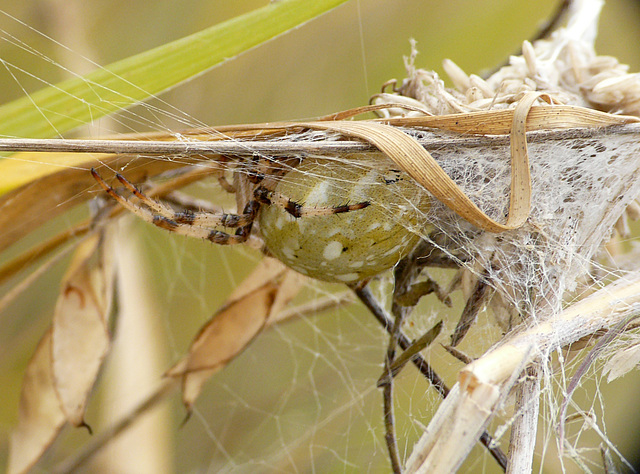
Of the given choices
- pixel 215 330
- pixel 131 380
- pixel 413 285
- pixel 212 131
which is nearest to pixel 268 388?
pixel 131 380

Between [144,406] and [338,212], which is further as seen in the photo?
[144,406]

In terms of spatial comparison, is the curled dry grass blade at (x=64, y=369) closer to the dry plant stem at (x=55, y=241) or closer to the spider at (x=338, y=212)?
the dry plant stem at (x=55, y=241)

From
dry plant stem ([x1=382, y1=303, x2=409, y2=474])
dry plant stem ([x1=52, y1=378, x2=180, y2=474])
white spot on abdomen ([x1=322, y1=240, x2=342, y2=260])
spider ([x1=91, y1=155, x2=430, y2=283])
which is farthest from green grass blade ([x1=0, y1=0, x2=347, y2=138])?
dry plant stem ([x1=52, y1=378, x2=180, y2=474])

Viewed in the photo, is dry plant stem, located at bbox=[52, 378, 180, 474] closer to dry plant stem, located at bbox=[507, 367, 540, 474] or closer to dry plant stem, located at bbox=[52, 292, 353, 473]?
dry plant stem, located at bbox=[52, 292, 353, 473]

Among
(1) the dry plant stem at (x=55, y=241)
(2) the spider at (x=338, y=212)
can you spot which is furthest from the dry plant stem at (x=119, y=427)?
(2) the spider at (x=338, y=212)

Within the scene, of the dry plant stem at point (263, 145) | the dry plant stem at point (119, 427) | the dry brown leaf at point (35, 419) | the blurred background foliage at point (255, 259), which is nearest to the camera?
the dry plant stem at point (263, 145)

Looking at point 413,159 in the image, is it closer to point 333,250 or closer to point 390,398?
point 333,250

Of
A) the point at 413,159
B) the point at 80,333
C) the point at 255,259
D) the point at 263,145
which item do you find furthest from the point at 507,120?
the point at 255,259
